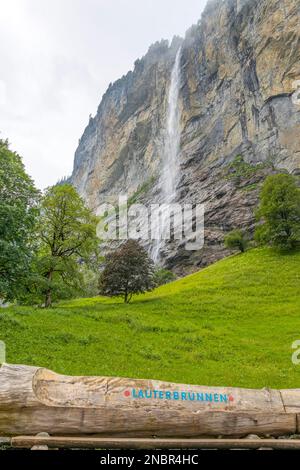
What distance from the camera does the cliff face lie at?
77.8m

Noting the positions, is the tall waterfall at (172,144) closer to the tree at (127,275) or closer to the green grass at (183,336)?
the tree at (127,275)

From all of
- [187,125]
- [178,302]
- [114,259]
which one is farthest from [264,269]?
[187,125]

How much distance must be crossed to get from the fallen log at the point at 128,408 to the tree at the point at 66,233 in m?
27.1

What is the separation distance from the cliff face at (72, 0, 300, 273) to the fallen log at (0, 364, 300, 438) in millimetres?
62313

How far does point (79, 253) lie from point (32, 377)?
29.2m

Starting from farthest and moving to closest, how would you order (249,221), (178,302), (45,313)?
(249,221) < (178,302) < (45,313)

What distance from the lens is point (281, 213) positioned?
158ft

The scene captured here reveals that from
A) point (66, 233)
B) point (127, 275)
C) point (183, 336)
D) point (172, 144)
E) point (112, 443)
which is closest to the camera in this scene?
point (112, 443)

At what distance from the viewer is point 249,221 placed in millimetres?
71875

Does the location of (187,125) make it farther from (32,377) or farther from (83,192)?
(32,377)

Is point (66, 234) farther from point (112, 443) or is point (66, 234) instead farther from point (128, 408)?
point (112, 443)

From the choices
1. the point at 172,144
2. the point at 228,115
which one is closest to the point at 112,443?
the point at 228,115

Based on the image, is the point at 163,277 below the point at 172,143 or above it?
below

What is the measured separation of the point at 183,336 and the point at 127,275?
16226mm
